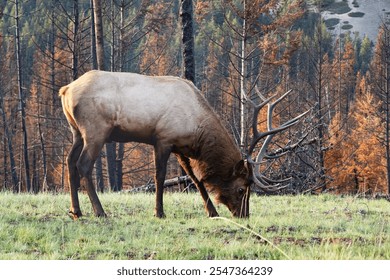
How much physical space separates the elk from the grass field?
16.5 inches

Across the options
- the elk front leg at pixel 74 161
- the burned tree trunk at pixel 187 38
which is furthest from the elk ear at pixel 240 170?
the burned tree trunk at pixel 187 38

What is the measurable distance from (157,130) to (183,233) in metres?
1.63

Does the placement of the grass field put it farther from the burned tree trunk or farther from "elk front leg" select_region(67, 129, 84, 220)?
the burned tree trunk

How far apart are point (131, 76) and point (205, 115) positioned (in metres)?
1.04

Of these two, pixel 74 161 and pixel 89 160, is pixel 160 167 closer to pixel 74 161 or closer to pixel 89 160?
pixel 89 160

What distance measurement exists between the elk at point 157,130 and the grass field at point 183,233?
16.5 inches

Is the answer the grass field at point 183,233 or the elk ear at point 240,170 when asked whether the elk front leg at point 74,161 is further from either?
the elk ear at point 240,170

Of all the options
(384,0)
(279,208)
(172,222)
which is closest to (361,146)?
(279,208)

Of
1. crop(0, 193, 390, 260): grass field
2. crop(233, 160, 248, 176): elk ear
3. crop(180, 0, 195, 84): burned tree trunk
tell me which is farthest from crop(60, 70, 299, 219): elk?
crop(180, 0, 195, 84): burned tree trunk

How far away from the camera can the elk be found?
6.22 metres

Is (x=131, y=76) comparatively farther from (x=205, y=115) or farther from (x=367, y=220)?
(x=367, y=220)

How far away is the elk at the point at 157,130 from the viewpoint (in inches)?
245
